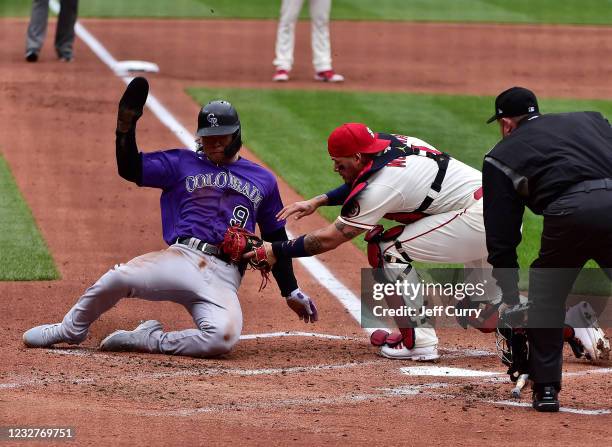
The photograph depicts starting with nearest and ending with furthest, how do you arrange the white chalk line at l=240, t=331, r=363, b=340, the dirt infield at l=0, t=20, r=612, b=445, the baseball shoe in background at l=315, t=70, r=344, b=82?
the dirt infield at l=0, t=20, r=612, b=445
the white chalk line at l=240, t=331, r=363, b=340
the baseball shoe in background at l=315, t=70, r=344, b=82

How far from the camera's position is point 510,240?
612 cm

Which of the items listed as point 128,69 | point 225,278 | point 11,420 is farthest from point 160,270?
point 128,69

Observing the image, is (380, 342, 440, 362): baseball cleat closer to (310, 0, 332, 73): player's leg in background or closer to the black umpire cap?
the black umpire cap

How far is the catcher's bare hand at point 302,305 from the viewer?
7602mm

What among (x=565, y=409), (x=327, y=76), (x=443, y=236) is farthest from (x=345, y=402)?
(x=327, y=76)

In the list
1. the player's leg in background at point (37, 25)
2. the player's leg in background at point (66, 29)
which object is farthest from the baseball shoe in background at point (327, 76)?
the player's leg in background at point (37, 25)

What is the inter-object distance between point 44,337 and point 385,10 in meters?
16.1

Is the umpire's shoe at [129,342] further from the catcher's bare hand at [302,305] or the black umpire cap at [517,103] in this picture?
the black umpire cap at [517,103]

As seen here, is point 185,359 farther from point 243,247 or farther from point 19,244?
point 19,244

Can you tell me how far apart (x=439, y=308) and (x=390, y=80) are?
27.9 ft

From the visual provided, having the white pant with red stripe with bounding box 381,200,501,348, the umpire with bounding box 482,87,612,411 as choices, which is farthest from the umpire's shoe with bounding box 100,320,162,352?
the umpire with bounding box 482,87,612,411

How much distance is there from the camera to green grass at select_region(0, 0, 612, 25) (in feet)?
71.1

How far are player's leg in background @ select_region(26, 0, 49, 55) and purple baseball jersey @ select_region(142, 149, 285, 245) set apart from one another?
915 cm

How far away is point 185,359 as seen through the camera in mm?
7312
